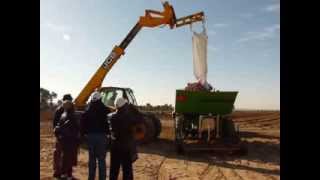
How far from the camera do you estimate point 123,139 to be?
24.8 ft

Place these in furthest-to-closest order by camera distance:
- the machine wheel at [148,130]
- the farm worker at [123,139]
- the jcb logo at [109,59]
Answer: the jcb logo at [109,59]
the machine wheel at [148,130]
the farm worker at [123,139]

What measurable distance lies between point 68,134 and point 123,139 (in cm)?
179

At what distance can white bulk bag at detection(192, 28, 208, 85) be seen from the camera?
49.9 feet

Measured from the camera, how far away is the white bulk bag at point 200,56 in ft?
49.9

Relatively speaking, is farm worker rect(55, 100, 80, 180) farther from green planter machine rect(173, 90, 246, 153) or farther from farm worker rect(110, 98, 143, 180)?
green planter machine rect(173, 90, 246, 153)

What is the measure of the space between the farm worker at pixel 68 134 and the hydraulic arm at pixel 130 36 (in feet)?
26.1

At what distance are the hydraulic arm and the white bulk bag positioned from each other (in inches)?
44.9

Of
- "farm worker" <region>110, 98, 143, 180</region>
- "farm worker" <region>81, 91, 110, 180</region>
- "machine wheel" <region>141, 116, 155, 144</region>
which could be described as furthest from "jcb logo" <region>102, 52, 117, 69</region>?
"farm worker" <region>110, 98, 143, 180</region>

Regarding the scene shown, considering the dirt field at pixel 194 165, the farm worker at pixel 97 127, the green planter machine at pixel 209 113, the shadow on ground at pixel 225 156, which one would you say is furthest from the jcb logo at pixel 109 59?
the farm worker at pixel 97 127

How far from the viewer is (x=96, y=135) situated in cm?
789

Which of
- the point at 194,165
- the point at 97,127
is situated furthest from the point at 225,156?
the point at 97,127

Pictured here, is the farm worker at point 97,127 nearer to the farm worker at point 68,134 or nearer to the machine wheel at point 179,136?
the farm worker at point 68,134
